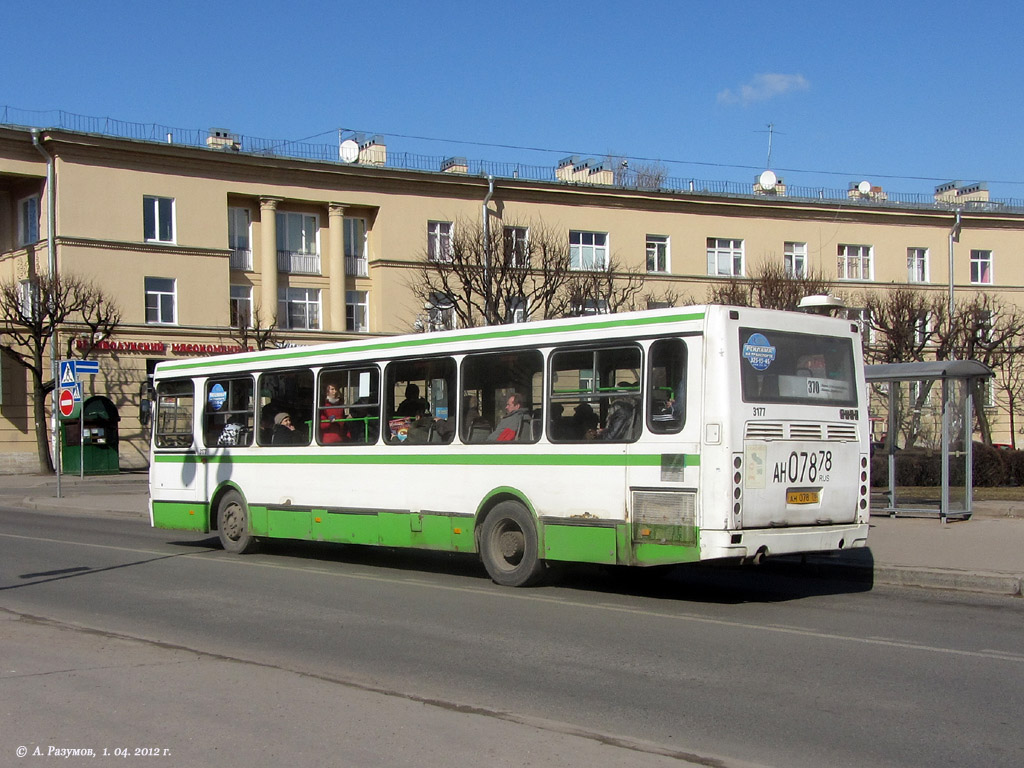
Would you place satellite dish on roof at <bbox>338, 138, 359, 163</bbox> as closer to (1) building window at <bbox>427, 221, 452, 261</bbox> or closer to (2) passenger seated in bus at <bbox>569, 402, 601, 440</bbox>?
(1) building window at <bbox>427, 221, 452, 261</bbox>

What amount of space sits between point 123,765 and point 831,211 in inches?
2076

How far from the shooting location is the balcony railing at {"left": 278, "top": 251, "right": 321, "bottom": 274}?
47312mm

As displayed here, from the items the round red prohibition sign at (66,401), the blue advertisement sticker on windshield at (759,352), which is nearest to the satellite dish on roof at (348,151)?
the round red prohibition sign at (66,401)

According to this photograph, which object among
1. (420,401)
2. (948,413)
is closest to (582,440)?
(420,401)

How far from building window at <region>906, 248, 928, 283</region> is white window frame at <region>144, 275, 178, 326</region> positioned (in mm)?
35556

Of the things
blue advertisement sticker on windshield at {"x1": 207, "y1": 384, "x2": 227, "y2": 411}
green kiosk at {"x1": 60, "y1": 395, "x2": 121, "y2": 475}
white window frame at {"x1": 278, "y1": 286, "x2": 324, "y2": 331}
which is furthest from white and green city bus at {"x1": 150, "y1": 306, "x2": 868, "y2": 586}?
white window frame at {"x1": 278, "y1": 286, "x2": 324, "y2": 331}

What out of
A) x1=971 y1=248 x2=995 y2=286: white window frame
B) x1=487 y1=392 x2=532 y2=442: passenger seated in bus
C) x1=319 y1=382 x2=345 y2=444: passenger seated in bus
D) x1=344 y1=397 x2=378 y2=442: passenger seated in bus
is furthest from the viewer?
x1=971 y1=248 x2=995 y2=286: white window frame

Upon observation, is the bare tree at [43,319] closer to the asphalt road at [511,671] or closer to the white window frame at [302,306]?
the white window frame at [302,306]

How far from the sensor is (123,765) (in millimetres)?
5289

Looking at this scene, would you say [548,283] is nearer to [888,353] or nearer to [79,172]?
[888,353]

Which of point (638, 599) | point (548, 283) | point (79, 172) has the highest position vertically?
point (79, 172)

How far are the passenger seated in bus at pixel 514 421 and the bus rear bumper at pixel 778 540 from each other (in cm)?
260

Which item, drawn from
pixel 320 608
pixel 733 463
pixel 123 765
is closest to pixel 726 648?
pixel 733 463

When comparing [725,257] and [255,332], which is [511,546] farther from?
[725,257]
